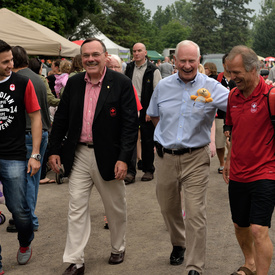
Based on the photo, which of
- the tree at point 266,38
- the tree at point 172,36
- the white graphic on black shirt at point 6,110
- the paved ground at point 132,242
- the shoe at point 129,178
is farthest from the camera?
the tree at point 172,36

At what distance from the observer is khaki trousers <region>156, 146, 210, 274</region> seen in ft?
15.3

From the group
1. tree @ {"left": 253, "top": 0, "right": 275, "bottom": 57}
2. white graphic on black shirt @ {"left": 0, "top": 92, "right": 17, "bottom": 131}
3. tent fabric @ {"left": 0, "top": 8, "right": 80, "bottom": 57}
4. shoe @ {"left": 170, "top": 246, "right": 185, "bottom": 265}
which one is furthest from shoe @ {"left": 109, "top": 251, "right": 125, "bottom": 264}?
tree @ {"left": 253, "top": 0, "right": 275, "bottom": 57}

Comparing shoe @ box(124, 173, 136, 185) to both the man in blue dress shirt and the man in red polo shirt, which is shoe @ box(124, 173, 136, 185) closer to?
the man in blue dress shirt

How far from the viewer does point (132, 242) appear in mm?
5898

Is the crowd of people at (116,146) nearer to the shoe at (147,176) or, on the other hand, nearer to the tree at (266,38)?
the shoe at (147,176)

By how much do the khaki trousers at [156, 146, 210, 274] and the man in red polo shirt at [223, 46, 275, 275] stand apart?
49 centimetres

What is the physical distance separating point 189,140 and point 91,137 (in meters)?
0.91

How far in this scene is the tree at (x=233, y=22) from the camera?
361 feet

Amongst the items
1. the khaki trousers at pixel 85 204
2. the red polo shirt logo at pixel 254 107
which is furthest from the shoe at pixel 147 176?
the red polo shirt logo at pixel 254 107

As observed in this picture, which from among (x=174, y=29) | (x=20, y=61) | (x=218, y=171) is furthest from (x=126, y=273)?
(x=174, y=29)

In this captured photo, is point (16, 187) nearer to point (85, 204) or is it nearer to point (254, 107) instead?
point (85, 204)

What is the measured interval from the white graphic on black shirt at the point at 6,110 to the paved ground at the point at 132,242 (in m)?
1.43

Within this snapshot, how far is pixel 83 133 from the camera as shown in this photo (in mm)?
4961

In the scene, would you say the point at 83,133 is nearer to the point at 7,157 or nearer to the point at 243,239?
the point at 7,157
